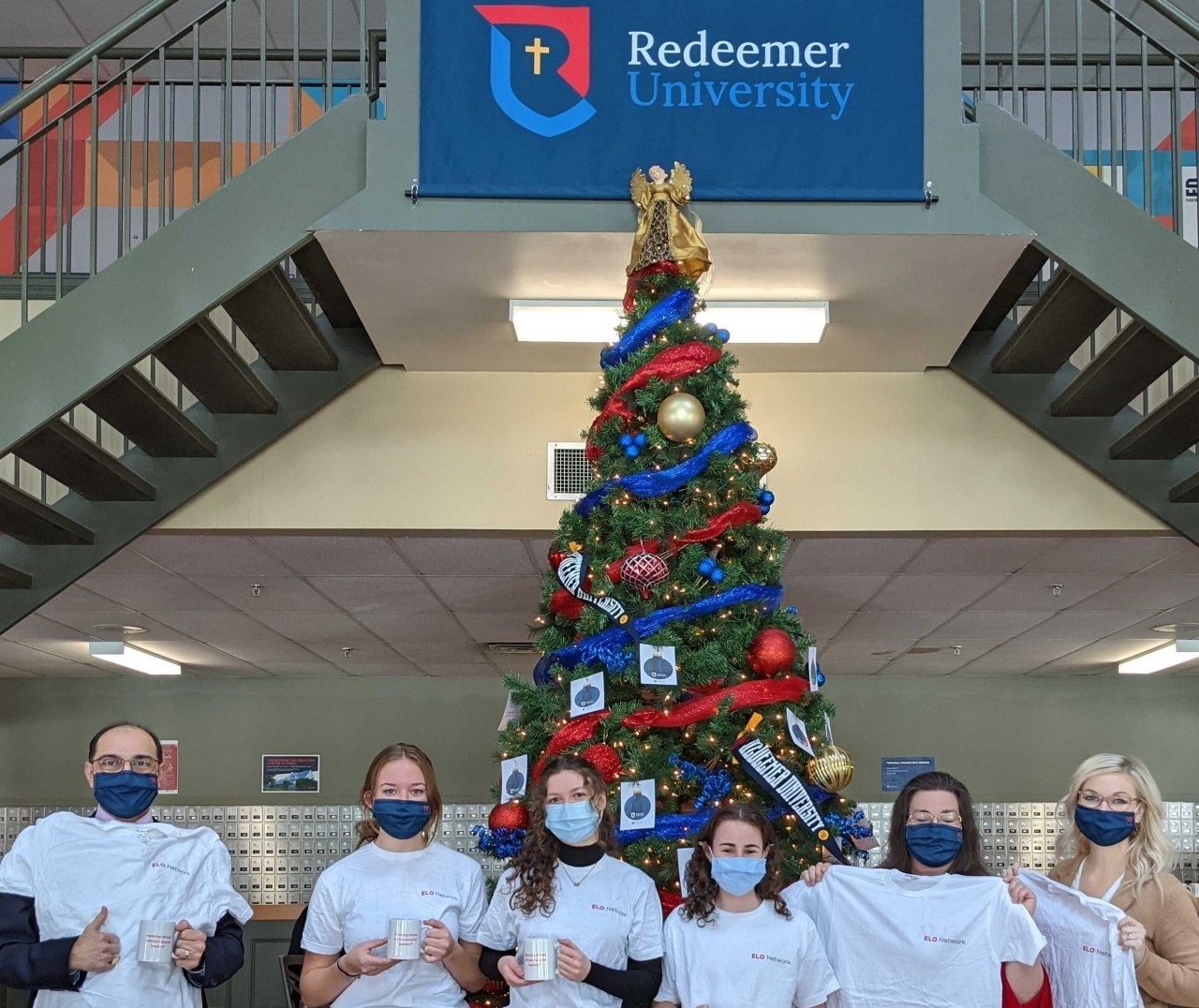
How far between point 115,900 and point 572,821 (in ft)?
3.80

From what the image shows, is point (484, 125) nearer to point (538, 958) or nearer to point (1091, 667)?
point (538, 958)

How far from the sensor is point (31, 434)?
4844 mm

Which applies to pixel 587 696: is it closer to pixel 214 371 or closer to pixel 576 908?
pixel 576 908

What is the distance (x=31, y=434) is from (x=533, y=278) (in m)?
1.93

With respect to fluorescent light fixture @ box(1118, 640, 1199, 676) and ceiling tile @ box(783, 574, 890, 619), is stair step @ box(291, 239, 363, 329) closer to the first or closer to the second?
ceiling tile @ box(783, 574, 890, 619)

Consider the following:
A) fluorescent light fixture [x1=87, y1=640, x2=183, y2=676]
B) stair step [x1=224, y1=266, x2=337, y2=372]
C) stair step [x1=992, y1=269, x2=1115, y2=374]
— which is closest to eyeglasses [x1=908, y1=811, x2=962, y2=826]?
stair step [x1=992, y1=269, x2=1115, y2=374]

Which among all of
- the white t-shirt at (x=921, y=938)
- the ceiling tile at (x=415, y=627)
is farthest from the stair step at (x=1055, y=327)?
the ceiling tile at (x=415, y=627)

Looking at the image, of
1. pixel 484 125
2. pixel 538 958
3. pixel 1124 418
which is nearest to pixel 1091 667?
pixel 1124 418

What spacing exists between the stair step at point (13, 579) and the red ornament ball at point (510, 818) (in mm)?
3276

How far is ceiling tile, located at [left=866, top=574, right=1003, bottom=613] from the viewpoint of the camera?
7.73m

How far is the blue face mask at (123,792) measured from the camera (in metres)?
3.43

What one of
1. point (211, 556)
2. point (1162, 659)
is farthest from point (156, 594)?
point (1162, 659)

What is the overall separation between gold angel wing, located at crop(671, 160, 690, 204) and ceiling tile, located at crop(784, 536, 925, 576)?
2.52 m

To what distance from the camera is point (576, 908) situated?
3.38 metres
